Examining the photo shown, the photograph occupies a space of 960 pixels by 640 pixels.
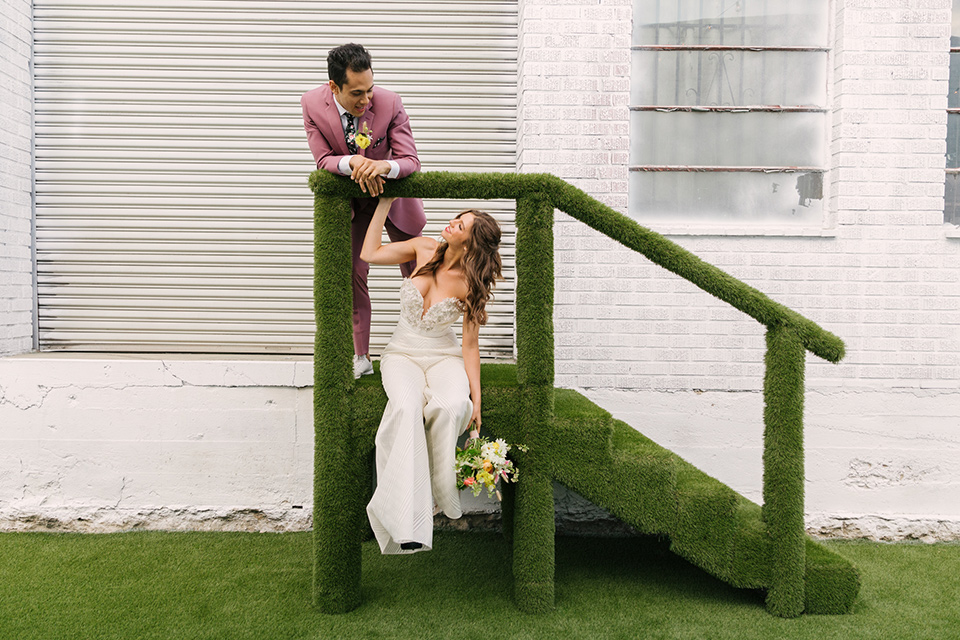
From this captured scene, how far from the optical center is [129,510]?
4.12 meters

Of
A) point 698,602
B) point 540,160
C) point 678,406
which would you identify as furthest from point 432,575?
point 540,160

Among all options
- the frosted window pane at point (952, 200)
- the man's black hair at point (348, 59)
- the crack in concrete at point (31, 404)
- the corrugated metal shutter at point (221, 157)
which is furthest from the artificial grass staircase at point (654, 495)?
the frosted window pane at point (952, 200)

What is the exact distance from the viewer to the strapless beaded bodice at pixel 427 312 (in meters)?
3.13

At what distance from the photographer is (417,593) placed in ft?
10.9

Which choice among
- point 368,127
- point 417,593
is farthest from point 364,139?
point 417,593

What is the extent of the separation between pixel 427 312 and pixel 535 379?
1.95ft

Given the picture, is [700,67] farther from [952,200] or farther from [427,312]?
[427,312]

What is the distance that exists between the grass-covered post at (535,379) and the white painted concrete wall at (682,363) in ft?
4.19

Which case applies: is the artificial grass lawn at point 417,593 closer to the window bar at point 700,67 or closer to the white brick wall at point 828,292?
the white brick wall at point 828,292

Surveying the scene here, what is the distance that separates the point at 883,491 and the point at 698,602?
178cm

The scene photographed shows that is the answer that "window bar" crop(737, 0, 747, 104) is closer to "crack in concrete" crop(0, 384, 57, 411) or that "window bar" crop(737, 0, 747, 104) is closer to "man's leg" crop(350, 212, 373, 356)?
"man's leg" crop(350, 212, 373, 356)

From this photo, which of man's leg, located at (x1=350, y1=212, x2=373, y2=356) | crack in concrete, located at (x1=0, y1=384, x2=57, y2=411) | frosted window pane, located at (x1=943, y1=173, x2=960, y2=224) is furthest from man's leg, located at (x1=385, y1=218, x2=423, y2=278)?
frosted window pane, located at (x1=943, y1=173, x2=960, y2=224)

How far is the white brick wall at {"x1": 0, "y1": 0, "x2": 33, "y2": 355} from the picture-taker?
4355mm

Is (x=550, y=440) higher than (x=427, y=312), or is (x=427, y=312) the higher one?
(x=427, y=312)
